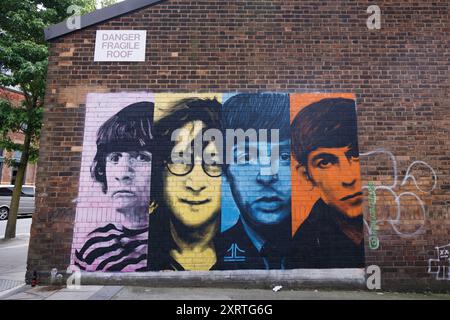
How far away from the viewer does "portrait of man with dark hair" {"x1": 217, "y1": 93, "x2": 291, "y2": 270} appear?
5.58 metres

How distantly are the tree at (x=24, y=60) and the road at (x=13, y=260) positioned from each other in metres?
0.80

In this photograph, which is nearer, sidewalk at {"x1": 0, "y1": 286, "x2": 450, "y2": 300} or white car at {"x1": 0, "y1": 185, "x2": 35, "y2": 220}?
sidewalk at {"x1": 0, "y1": 286, "x2": 450, "y2": 300}

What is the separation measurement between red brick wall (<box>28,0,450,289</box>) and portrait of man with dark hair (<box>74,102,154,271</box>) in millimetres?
394

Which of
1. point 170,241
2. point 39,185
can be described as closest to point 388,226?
point 170,241

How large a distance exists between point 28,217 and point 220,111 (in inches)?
623

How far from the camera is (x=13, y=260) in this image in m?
7.82

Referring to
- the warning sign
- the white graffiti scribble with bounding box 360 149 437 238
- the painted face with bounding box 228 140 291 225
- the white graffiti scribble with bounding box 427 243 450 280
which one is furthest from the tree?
the white graffiti scribble with bounding box 427 243 450 280

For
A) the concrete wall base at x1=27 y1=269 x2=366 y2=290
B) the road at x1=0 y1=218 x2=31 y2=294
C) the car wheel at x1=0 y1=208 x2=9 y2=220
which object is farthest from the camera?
the car wheel at x1=0 y1=208 x2=9 y2=220

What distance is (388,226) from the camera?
564 cm

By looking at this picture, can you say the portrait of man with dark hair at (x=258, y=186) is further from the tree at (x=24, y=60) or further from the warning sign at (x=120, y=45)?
the tree at (x=24, y=60)

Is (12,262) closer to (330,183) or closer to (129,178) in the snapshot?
(129,178)

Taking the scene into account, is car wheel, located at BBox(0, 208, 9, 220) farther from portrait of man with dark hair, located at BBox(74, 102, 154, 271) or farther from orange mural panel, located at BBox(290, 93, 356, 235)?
orange mural panel, located at BBox(290, 93, 356, 235)

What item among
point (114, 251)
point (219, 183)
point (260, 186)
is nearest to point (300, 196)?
point (260, 186)

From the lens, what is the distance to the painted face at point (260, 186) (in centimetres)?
565
